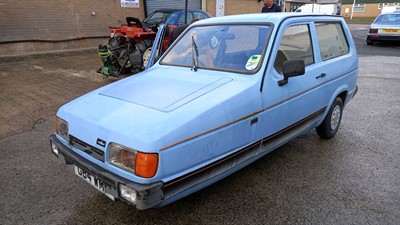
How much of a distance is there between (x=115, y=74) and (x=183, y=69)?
488cm

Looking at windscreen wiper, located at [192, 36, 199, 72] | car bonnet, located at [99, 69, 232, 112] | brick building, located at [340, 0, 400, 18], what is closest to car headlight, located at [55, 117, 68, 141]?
car bonnet, located at [99, 69, 232, 112]

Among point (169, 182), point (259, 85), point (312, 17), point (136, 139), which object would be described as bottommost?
point (169, 182)

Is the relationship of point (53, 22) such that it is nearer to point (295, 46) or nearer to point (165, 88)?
point (165, 88)

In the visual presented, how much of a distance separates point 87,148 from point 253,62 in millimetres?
1692

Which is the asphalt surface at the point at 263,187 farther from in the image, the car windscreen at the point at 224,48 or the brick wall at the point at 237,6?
the brick wall at the point at 237,6

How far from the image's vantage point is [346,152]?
3.92m

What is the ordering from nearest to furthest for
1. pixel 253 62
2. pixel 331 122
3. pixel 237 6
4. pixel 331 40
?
pixel 253 62 < pixel 331 40 < pixel 331 122 < pixel 237 6

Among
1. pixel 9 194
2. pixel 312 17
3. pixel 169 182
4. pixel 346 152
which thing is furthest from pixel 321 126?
pixel 9 194

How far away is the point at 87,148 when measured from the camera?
239 cm

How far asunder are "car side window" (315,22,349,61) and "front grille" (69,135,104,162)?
2.87m

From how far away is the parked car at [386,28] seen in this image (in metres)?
13.7

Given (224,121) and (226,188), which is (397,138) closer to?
(226,188)

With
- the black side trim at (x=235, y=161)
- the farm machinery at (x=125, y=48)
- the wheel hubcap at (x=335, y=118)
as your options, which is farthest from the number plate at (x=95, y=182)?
the farm machinery at (x=125, y=48)

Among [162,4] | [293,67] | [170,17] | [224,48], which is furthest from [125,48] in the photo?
[162,4]
